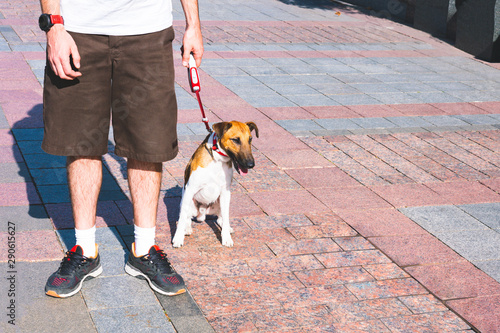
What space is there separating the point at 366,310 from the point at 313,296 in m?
0.32

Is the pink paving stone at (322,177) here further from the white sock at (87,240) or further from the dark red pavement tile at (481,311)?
the white sock at (87,240)

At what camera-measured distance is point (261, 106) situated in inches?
300

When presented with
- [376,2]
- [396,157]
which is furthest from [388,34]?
[396,157]

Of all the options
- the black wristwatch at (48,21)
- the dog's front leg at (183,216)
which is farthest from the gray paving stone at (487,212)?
the black wristwatch at (48,21)

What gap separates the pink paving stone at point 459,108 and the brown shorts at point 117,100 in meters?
5.43

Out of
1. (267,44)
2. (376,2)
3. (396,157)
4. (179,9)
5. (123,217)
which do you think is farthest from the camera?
(376,2)

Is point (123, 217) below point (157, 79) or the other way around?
below

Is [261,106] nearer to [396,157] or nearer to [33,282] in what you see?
[396,157]

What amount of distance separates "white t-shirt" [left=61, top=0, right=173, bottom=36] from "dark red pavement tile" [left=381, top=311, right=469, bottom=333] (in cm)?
211

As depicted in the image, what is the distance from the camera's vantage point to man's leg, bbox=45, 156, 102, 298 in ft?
11.5

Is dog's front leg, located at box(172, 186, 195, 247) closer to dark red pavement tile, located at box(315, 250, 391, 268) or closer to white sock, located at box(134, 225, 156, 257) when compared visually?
white sock, located at box(134, 225, 156, 257)

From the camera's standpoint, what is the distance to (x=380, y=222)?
4863mm

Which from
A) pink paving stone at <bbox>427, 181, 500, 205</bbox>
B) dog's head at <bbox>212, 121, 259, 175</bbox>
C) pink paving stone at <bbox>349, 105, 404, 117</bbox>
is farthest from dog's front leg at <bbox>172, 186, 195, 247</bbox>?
pink paving stone at <bbox>349, 105, 404, 117</bbox>

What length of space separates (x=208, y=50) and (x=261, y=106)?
2.88 metres
